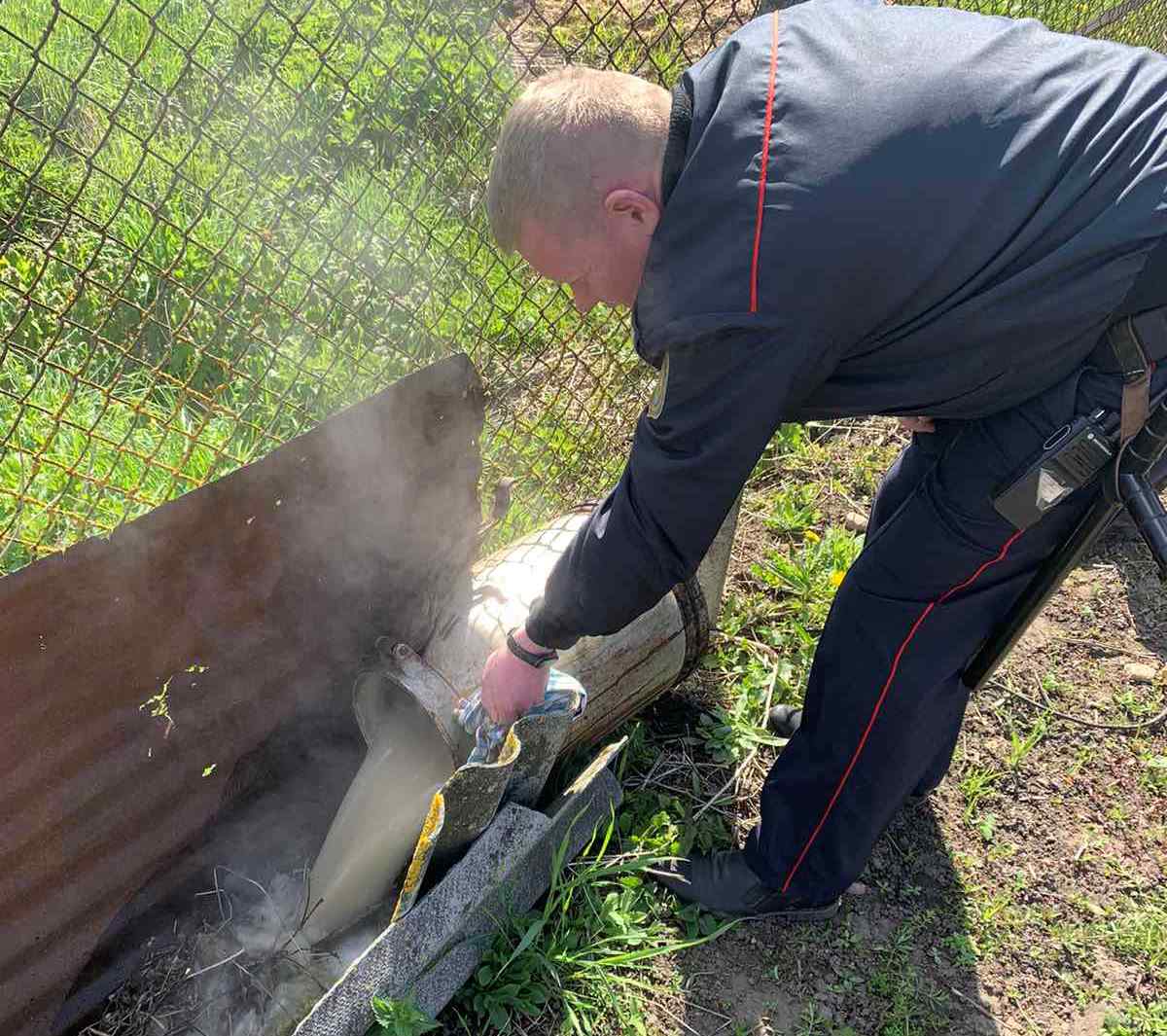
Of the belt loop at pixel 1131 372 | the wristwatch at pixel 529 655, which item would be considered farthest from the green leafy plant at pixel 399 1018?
the belt loop at pixel 1131 372

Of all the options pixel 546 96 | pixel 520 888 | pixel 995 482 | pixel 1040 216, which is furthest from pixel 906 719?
pixel 546 96

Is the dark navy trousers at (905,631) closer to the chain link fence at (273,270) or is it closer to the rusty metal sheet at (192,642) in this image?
the rusty metal sheet at (192,642)

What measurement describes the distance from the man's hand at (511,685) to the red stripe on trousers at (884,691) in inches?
30.4

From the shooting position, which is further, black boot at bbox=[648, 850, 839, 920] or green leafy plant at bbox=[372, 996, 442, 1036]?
black boot at bbox=[648, 850, 839, 920]

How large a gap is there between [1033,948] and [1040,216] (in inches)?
75.1

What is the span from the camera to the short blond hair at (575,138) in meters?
1.69

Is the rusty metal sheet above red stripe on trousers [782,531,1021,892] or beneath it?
above

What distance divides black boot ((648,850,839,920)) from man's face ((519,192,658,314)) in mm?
1549

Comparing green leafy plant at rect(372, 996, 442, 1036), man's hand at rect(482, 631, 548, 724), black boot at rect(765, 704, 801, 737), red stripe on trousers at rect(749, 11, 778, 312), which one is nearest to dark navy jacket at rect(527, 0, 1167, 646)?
red stripe on trousers at rect(749, 11, 778, 312)

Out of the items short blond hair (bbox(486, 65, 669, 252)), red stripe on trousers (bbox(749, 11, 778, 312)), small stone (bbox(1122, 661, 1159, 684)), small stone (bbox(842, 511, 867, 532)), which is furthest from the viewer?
small stone (bbox(842, 511, 867, 532))

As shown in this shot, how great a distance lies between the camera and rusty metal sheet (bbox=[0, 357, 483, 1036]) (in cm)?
200

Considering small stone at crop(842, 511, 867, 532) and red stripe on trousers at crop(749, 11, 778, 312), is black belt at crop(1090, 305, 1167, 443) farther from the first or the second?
small stone at crop(842, 511, 867, 532)

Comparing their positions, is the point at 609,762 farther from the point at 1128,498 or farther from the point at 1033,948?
the point at 1128,498

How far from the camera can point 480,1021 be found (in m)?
2.31
